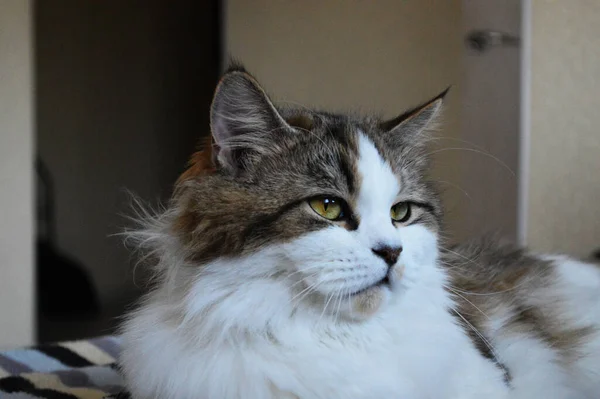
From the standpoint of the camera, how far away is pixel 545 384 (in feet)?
4.40

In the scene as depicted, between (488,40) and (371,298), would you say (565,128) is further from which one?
(371,298)

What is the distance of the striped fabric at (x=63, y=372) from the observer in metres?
1.47

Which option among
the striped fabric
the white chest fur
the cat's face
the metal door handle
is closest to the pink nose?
the cat's face

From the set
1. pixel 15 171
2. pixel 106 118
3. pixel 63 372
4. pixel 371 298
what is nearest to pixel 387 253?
pixel 371 298

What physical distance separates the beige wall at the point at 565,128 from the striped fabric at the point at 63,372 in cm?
164

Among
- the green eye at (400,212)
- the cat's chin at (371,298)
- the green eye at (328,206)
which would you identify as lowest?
the cat's chin at (371,298)

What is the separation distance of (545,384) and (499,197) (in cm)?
121

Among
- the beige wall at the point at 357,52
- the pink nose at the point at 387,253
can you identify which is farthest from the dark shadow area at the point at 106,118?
the pink nose at the point at 387,253

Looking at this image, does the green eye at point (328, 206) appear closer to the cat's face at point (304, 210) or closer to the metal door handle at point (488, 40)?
the cat's face at point (304, 210)

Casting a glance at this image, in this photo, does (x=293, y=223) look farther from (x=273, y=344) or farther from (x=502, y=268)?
(x=502, y=268)

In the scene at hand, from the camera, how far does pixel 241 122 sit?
107cm

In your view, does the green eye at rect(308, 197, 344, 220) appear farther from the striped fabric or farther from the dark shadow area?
the dark shadow area

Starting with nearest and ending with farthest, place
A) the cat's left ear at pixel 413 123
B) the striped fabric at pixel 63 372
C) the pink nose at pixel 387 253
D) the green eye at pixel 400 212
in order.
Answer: the pink nose at pixel 387 253 → the green eye at pixel 400 212 → the cat's left ear at pixel 413 123 → the striped fabric at pixel 63 372

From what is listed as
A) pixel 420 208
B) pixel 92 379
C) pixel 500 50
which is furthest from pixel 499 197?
pixel 92 379
